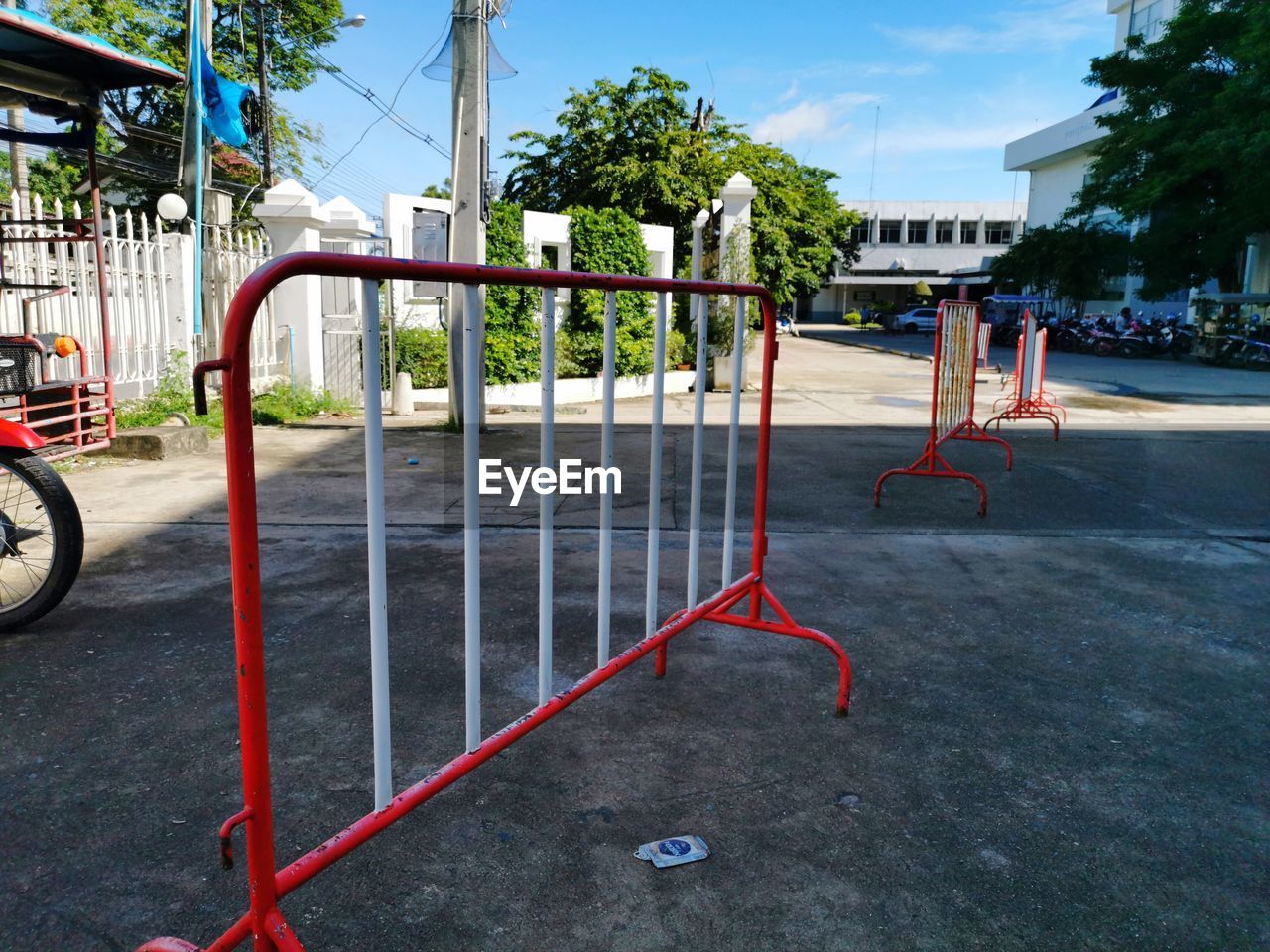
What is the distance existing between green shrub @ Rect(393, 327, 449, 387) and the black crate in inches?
276

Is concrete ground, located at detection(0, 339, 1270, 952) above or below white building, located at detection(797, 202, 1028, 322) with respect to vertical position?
below

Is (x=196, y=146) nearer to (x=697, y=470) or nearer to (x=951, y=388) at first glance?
(x=951, y=388)

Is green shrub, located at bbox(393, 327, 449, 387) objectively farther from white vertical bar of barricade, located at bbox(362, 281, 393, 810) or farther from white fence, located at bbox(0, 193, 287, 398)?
white vertical bar of barricade, located at bbox(362, 281, 393, 810)

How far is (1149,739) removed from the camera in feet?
10.2

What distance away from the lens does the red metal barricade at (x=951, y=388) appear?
662 centimetres

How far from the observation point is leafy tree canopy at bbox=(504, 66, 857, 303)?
24.4 m

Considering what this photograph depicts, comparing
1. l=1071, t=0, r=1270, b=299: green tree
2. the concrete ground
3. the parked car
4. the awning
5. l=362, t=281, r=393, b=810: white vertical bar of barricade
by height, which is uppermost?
l=1071, t=0, r=1270, b=299: green tree

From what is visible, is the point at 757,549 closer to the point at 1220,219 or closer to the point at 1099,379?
the point at 1099,379

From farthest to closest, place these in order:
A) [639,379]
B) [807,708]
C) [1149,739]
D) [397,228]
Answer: [639,379] < [397,228] < [807,708] < [1149,739]

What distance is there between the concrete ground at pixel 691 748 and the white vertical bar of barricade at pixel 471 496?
47 centimetres

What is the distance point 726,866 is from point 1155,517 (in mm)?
5277

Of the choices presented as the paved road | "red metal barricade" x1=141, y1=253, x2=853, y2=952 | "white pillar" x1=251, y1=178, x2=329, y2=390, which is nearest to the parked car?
the paved road

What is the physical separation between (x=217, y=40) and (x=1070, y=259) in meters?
29.4

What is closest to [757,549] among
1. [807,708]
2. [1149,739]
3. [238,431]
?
[807,708]
